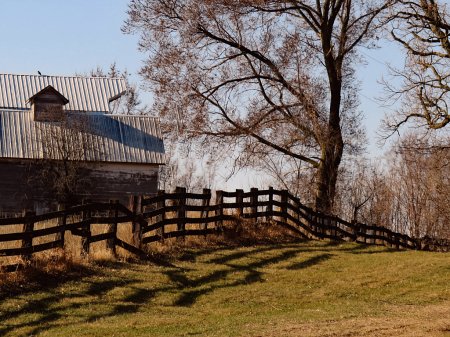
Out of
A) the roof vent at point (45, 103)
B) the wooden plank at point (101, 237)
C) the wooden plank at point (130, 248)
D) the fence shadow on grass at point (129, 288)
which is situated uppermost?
the roof vent at point (45, 103)

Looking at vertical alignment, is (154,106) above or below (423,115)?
above

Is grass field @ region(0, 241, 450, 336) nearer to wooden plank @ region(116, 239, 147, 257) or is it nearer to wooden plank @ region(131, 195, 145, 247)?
wooden plank @ region(116, 239, 147, 257)

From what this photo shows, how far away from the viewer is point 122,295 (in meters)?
10.5

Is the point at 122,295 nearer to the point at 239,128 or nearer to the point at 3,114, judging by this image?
the point at 239,128

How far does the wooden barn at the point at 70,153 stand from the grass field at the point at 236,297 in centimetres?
1411

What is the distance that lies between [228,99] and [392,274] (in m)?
11.4

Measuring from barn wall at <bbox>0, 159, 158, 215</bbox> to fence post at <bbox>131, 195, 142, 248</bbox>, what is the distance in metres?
14.2

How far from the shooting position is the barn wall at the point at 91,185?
26.3m

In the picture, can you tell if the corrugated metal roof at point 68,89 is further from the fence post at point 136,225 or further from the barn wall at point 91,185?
the fence post at point 136,225

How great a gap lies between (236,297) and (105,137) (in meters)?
19.5

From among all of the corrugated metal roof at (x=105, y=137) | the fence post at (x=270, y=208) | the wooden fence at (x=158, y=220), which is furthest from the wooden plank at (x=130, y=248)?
the corrugated metal roof at (x=105, y=137)

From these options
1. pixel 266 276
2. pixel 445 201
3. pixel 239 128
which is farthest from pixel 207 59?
pixel 445 201

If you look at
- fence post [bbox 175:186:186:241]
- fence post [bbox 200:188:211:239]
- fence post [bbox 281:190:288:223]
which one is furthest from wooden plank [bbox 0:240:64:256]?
fence post [bbox 281:190:288:223]

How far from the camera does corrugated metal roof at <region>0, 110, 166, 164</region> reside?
87.9 ft
